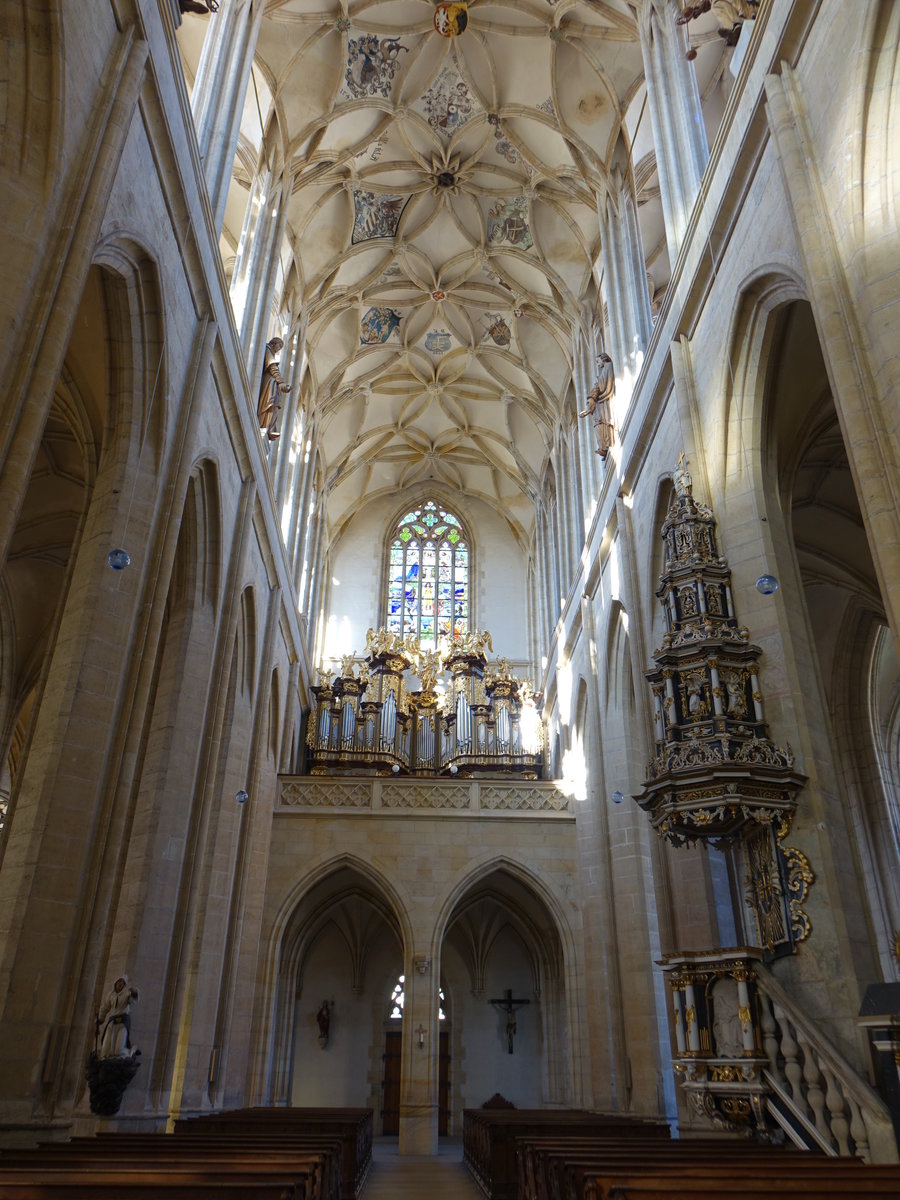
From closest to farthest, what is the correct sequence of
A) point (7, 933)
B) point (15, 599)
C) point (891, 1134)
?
point (891, 1134) → point (7, 933) → point (15, 599)

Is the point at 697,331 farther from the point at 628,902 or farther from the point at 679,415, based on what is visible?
the point at 628,902

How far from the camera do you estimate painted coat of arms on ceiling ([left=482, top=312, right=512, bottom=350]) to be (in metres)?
22.7

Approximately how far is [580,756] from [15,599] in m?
10.6

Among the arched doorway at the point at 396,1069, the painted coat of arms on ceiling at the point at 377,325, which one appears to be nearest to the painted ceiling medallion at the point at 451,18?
the painted coat of arms on ceiling at the point at 377,325

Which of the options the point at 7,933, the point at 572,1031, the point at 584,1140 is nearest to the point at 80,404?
the point at 7,933

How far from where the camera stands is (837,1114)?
591cm

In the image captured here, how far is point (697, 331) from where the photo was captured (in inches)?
430

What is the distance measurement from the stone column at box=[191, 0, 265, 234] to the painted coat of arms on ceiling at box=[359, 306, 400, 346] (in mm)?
9205

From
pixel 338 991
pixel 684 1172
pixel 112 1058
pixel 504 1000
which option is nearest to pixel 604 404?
pixel 112 1058

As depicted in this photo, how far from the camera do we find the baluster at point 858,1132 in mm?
5672

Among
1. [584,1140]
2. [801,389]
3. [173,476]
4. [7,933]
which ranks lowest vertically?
[584,1140]

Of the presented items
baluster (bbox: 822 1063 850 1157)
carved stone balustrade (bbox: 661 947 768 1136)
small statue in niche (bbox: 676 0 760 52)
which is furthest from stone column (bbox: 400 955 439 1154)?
small statue in niche (bbox: 676 0 760 52)

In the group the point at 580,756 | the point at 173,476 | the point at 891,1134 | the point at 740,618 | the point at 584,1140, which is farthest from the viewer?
the point at 580,756

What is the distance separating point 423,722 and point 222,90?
14.3 metres
